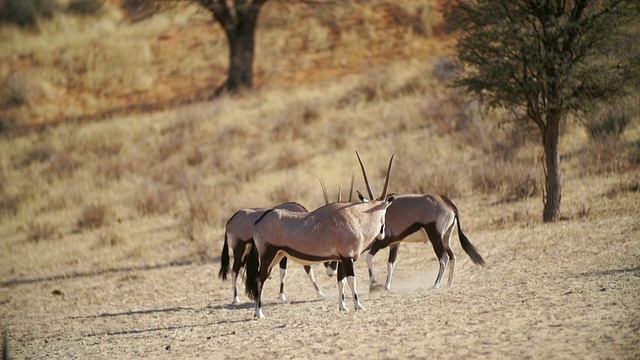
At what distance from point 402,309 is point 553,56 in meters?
6.52

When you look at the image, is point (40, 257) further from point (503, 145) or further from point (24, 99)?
point (24, 99)

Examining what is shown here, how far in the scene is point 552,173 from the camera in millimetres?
14656

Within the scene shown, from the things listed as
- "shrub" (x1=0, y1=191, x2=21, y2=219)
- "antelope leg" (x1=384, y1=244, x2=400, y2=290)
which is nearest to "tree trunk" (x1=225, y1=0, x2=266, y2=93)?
"shrub" (x1=0, y1=191, x2=21, y2=219)

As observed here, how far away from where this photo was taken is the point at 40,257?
17594mm

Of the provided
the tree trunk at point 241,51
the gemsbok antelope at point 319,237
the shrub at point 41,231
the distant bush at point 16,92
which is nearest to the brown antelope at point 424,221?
the gemsbok antelope at point 319,237

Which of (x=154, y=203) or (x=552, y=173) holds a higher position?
(x=552, y=173)

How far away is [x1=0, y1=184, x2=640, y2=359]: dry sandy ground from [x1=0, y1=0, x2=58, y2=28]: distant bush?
1160 inches

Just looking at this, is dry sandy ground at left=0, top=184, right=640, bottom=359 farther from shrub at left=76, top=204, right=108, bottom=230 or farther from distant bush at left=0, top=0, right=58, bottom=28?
distant bush at left=0, top=0, right=58, bottom=28

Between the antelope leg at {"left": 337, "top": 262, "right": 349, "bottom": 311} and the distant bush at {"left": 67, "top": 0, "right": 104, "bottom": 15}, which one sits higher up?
the distant bush at {"left": 67, "top": 0, "right": 104, "bottom": 15}

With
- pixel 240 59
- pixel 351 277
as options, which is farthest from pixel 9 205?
pixel 351 277

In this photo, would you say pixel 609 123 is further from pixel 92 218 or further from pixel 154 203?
pixel 92 218

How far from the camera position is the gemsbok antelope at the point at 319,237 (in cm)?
934

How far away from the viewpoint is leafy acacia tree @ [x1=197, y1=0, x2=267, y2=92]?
3014 cm

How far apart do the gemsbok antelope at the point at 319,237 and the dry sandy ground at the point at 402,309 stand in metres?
0.61
